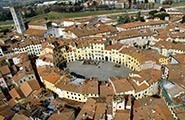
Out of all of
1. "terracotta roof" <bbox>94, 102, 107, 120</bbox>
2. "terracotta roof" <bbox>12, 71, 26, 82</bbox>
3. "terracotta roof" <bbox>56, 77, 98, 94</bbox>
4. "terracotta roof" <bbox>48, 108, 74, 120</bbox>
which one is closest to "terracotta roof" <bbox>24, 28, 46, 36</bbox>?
"terracotta roof" <bbox>12, 71, 26, 82</bbox>

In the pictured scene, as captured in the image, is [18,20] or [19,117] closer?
[19,117]

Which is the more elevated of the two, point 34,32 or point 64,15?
point 64,15

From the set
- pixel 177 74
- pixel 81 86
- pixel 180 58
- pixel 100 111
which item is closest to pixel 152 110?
pixel 100 111

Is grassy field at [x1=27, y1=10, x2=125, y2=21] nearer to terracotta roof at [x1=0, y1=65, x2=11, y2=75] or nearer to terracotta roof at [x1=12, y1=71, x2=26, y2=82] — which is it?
terracotta roof at [x1=0, y1=65, x2=11, y2=75]

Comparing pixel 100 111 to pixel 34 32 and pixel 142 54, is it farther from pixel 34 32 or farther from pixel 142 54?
pixel 34 32

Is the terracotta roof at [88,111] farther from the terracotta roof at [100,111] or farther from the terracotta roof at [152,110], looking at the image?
the terracotta roof at [152,110]

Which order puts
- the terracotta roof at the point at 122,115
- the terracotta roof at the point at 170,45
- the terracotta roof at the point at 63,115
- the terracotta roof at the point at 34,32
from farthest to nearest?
the terracotta roof at the point at 34,32 → the terracotta roof at the point at 170,45 → the terracotta roof at the point at 63,115 → the terracotta roof at the point at 122,115

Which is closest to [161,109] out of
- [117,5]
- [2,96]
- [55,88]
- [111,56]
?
[55,88]

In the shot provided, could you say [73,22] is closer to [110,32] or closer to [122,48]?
[110,32]

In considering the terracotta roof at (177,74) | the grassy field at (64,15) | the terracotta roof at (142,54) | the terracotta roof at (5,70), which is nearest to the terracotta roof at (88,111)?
the terracotta roof at (177,74)

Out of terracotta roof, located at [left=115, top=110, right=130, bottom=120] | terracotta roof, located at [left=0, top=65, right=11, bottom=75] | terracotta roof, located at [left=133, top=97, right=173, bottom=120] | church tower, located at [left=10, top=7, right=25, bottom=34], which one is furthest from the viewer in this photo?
church tower, located at [left=10, top=7, right=25, bottom=34]
